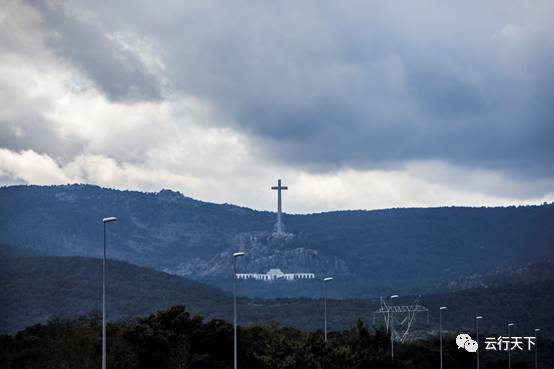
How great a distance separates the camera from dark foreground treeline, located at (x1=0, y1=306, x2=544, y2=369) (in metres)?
87.3

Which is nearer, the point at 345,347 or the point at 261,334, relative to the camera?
the point at 345,347

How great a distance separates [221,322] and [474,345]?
51155 millimetres

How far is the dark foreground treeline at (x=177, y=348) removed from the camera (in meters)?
87.3

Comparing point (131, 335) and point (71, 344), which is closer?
point (71, 344)

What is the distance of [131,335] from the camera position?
314 feet

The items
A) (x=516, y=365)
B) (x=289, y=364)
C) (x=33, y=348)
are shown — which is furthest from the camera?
(x=516, y=365)

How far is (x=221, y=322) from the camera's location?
10869 centimetres

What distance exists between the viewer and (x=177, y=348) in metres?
97.8

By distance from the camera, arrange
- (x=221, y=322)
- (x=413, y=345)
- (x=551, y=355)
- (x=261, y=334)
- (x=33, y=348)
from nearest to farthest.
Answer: (x=33, y=348), (x=221, y=322), (x=261, y=334), (x=413, y=345), (x=551, y=355)

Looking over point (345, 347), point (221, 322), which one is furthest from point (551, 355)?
point (345, 347)

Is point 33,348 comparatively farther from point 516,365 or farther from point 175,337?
point 516,365

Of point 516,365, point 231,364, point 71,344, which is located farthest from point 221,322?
point 516,365

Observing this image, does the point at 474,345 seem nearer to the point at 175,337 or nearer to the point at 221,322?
the point at 221,322

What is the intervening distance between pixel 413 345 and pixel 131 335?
185 ft
